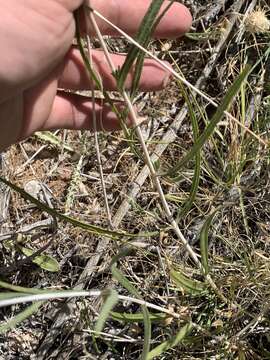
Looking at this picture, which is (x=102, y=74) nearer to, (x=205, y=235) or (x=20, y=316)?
(x=205, y=235)

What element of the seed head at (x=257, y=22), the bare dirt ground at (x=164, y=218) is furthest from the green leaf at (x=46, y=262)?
the seed head at (x=257, y=22)

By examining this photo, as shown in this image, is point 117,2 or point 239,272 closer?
point 117,2

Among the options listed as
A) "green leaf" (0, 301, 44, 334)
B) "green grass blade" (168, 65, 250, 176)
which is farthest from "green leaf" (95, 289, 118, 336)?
"green grass blade" (168, 65, 250, 176)

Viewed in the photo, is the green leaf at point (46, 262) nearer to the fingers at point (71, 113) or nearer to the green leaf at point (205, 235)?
the fingers at point (71, 113)

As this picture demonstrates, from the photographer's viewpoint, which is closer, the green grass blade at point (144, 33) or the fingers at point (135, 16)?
the green grass blade at point (144, 33)

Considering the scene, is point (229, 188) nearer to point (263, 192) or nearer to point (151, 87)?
point (263, 192)

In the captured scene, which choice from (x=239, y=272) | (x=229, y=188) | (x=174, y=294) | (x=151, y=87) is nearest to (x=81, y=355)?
(x=174, y=294)
